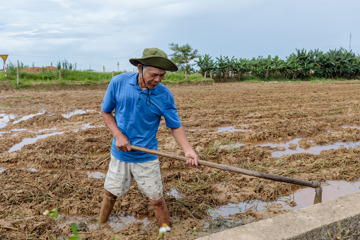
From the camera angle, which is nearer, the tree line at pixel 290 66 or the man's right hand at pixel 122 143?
the man's right hand at pixel 122 143

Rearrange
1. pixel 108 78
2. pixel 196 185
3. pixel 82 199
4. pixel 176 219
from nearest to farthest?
1. pixel 176 219
2. pixel 82 199
3. pixel 196 185
4. pixel 108 78

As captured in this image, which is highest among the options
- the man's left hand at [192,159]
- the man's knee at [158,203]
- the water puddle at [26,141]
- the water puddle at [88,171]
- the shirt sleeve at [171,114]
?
the shirt sleeve at [171,114]

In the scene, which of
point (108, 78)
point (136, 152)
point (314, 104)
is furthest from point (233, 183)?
point (108, 78)

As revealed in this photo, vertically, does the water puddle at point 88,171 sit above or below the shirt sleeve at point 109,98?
below

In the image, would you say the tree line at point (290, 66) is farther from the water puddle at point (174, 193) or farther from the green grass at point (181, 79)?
the water puddle at point (174, 193)

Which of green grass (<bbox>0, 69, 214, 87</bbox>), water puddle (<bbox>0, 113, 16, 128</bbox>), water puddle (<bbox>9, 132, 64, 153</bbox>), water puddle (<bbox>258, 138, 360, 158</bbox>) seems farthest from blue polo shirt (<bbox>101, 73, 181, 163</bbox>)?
green grass (<bbox>0, 69, 214, 87</bbox>)

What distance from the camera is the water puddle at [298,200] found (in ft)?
11.0

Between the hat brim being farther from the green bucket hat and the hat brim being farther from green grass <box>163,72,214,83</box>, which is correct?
green grass <box>163,72,214,83</box>

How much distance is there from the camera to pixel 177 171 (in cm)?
448

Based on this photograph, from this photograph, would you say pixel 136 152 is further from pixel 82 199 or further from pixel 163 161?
pixel 163 161

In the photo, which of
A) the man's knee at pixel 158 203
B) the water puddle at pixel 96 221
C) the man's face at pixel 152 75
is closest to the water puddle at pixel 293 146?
the water puddle at pixel 96 221

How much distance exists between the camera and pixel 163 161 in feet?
15.6

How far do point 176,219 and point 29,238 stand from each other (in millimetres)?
1305

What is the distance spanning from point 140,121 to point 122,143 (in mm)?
240
